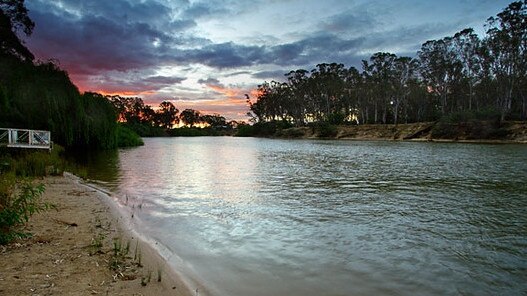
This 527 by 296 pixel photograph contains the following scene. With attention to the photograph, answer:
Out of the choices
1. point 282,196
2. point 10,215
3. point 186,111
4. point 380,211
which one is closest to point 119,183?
point 282,196

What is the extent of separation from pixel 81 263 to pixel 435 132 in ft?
222

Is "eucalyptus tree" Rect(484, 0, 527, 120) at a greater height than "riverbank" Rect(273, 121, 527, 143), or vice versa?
"eucalyptus tree" Rect(484, 0, 527, 120)

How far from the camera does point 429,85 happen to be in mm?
81875

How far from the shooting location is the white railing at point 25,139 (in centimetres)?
2050

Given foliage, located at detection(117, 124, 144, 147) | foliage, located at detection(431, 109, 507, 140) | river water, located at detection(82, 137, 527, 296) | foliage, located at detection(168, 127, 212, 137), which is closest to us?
river water, located at detection(82, 137, 527, 296)

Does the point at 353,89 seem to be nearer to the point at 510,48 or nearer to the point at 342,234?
Result: the point at 510,48

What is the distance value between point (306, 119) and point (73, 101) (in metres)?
94.7

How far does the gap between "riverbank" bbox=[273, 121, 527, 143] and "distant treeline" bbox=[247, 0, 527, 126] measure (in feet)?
9.67

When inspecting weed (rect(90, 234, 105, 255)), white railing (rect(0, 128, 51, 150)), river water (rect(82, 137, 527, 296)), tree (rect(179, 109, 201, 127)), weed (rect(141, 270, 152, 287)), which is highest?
tree (rect(179, 109, 201, 127))

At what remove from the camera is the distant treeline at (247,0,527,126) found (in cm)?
5866

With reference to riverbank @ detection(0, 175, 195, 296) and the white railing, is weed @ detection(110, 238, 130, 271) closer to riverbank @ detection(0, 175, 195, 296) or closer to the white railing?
riverbank @ detection(0, 175, 195, 296)

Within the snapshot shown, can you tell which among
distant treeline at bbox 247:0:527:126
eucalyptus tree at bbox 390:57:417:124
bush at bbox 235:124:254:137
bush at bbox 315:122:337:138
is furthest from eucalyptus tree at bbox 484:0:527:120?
bush at bbox 235:124:254:137

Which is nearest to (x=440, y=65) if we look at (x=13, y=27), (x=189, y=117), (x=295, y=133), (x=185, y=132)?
(x=295, y=133)

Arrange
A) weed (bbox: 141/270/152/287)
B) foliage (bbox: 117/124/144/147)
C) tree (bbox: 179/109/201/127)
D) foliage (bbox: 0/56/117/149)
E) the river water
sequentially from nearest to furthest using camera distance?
weed (bbox: 141/270/152/287) < the river water < foliage (bbox: 0/56/117/149) < foliage (bbox: 117/124/144/147) < tree (bbox: 179/109/201/127)
